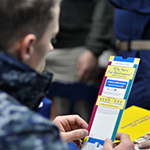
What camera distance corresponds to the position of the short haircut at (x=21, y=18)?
1.39 ft

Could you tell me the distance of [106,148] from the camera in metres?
0.54

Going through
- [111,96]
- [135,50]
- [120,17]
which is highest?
[120,17]

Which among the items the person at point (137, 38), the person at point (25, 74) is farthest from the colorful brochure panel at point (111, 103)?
the person at point (137, 38)

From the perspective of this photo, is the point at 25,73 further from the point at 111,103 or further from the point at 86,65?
the point at 86,65

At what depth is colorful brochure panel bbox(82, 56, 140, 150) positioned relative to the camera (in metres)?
0.59

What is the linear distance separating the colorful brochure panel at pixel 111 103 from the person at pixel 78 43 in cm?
90

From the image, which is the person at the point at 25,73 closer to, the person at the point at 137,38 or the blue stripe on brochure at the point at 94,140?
the blue stripe on brochure at the point at 94,140

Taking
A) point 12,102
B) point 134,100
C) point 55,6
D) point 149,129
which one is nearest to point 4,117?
point 12,102

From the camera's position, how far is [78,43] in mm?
1642

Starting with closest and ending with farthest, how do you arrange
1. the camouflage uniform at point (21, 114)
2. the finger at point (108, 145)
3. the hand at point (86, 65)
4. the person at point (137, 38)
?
1. the camouflage uniform at point (21, 114)
2. the finger at point (108, 145)
3. the person at point (137, 38)
4. the hand at point (86, 65)

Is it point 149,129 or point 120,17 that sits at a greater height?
point 120,17

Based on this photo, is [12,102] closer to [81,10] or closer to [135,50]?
[135,50]

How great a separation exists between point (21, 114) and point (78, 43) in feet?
4.23

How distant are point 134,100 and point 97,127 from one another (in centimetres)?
36
